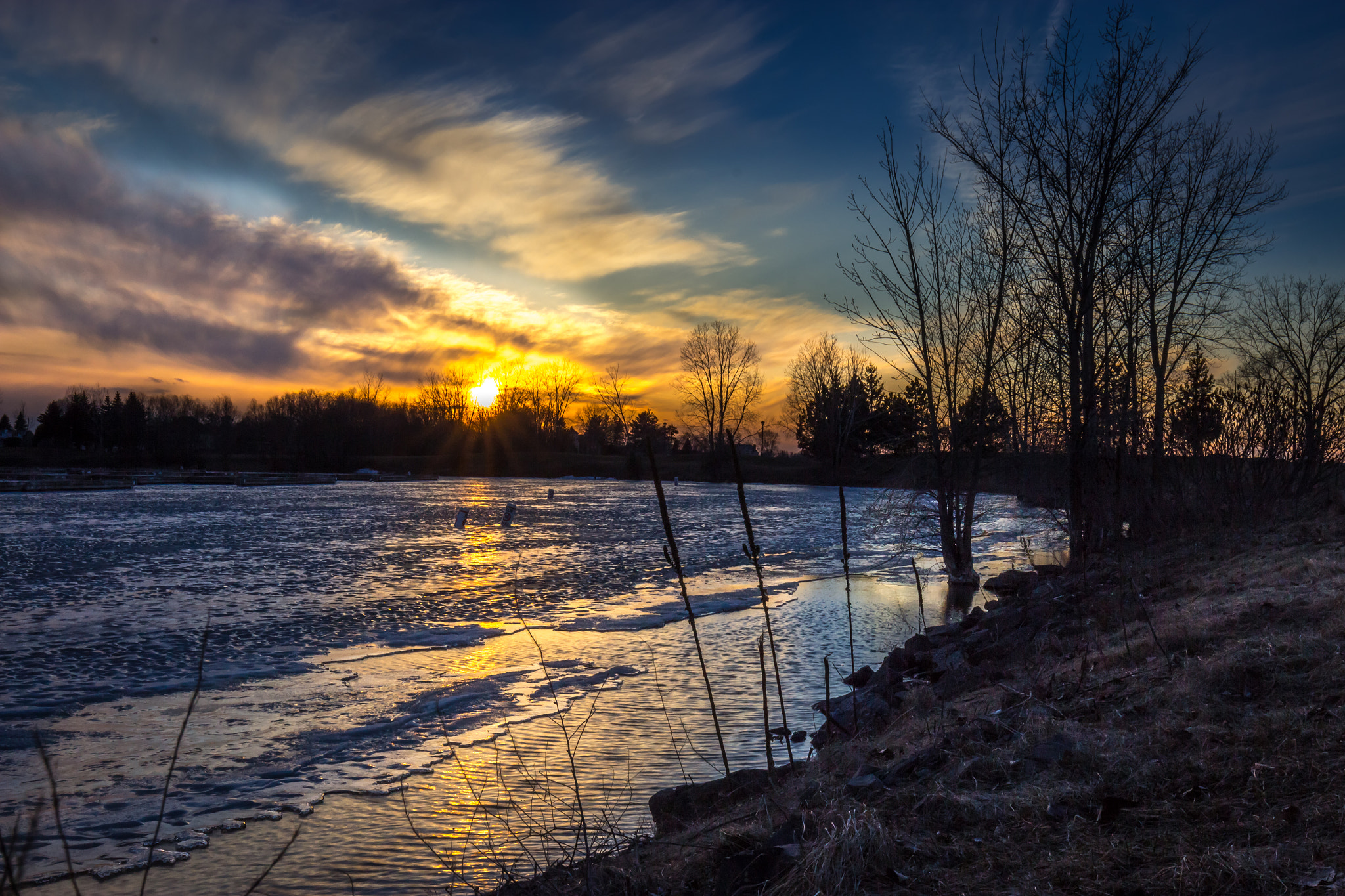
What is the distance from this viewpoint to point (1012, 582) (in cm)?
1233

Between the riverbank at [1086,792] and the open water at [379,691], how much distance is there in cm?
79

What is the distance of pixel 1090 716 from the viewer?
3834mm

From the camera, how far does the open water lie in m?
4.38

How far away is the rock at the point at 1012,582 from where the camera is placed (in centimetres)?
1095

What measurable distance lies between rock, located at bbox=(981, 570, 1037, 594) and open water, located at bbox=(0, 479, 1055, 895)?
1.05 m

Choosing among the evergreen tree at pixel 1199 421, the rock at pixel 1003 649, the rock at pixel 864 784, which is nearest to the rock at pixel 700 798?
the rock at pixel 864 784

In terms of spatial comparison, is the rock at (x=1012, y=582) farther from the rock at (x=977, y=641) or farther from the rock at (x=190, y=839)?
the rock at (x=190, y=839)

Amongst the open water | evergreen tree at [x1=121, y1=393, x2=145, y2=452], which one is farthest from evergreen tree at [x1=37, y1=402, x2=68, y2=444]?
the open water

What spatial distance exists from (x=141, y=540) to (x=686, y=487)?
4384cm

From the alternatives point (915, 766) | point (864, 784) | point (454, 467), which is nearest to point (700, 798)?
point (864, 784)

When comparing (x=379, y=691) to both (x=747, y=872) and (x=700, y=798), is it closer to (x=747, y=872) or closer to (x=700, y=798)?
(x=700, y=798)

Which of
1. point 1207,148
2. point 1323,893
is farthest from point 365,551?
point 1207,148

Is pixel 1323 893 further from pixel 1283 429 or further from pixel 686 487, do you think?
pixel 686 487

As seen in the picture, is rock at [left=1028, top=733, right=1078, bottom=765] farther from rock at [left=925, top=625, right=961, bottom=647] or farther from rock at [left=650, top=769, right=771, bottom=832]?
rock at [left=925, top=625, right=961, bottom=647]
